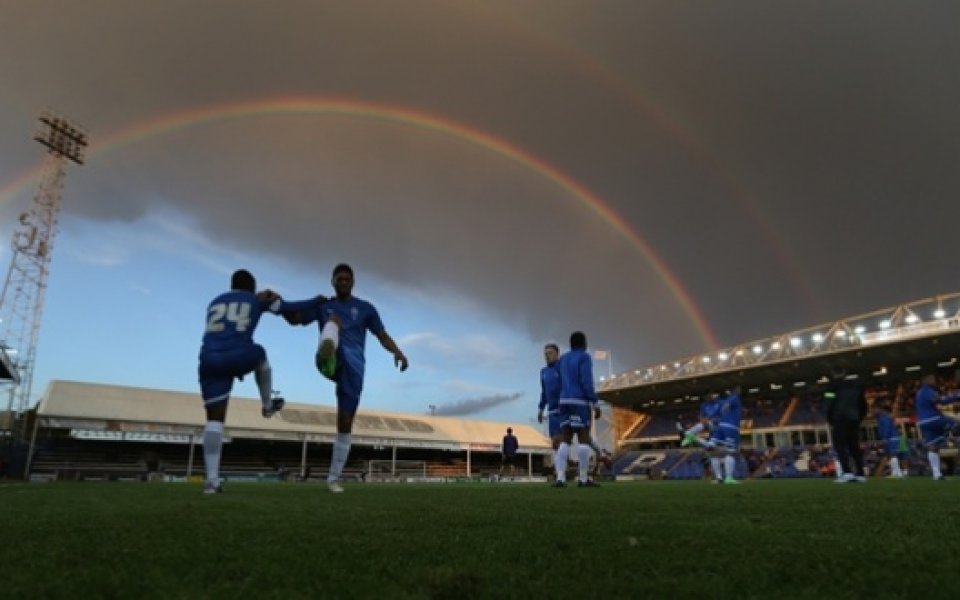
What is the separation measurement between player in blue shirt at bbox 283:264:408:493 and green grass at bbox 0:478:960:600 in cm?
289

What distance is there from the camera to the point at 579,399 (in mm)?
9094

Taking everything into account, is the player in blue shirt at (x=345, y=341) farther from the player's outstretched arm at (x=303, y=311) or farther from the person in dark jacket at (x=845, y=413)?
the person in dark jacket at (x=845, y=413)

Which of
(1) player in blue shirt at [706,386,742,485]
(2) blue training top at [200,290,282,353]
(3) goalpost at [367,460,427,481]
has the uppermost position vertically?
(2) blue training top at [200,290,282,353]

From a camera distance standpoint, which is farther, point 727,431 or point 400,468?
point 400,468

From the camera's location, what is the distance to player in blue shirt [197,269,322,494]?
5.86 meters

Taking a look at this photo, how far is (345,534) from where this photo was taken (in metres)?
2.60

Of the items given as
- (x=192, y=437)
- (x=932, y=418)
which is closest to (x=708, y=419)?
(x=932, y=418)

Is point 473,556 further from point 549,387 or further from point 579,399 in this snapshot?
point 549,387

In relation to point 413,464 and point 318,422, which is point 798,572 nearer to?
point 318,422

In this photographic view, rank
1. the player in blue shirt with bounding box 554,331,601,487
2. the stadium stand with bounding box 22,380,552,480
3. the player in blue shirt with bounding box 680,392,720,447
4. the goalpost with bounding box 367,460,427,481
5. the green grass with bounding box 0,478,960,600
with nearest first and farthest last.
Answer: the green grass with bounding box 0,478,960,600 < the player in blue shirt with bounding box 554,331,601,487 < the player in blue shirt with bounding box 680,392,720,447 < the stadium stand with bounding box 22,380,552,480 < the goalpost with bounding box 367,460,427,481

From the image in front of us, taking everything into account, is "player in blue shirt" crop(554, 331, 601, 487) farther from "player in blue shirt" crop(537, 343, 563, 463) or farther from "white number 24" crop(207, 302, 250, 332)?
"white number 24" crop(207, 302, 250, 332)

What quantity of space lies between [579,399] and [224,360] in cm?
528

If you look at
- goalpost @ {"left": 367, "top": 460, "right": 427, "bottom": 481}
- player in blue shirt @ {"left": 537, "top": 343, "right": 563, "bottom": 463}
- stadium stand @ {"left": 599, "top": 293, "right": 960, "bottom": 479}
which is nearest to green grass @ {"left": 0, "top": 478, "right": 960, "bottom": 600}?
player in blue shirt @ {"left": 537, "top": 343, "right": 563, "bottom": 463}

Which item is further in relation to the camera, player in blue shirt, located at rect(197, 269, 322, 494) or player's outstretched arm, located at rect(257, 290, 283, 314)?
player's outstretched arm, located at rect(257, 290, 283, 314)
